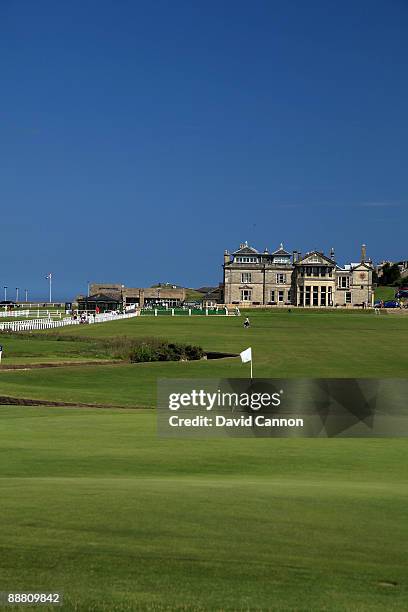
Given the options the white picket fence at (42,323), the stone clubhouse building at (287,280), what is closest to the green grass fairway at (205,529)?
the white picket fence at (42,323)

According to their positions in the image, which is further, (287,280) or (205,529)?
(287,280)

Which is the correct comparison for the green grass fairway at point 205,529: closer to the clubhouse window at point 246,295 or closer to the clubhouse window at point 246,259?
the clubhouse window at point 246,295

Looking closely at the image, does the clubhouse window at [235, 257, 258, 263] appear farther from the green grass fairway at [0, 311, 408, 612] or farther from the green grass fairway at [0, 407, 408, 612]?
the green grass fairway at [0, 407, 408, 612]

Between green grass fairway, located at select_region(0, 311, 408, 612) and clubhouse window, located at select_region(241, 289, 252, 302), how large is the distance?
168 metres

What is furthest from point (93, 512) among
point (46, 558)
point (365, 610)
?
point (365, 610)

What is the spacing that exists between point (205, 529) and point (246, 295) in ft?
588

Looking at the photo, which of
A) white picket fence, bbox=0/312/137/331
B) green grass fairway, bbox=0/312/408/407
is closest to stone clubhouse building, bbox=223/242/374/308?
white picket fence, bbox=0/312/137/331

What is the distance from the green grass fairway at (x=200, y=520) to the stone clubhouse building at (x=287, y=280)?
16542cm

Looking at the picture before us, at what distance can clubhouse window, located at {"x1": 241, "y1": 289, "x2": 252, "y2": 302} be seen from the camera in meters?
187

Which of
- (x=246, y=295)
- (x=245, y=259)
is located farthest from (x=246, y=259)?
(x=246, y=295)

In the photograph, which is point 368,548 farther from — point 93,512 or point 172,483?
point 172,483

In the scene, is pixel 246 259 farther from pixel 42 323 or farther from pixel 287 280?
pixel 42 323

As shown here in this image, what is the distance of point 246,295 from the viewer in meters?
187

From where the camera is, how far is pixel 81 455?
13969 mm
